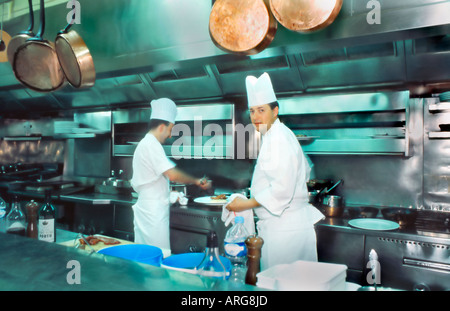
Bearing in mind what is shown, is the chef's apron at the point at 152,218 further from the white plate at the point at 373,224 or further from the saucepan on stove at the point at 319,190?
the white plate at the point at 373,224

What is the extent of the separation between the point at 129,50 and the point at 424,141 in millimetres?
2746

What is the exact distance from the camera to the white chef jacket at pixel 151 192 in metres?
3.08

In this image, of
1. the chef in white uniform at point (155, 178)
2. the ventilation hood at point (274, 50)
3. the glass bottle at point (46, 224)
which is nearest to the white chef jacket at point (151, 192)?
the chef in white uniform at point (155, 178)

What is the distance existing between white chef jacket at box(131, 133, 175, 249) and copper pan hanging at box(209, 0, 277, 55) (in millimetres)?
1424

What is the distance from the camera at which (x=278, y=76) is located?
11.6 feet

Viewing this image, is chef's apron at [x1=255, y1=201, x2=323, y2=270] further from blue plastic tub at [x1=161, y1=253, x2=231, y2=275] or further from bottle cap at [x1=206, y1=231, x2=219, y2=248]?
bottle cap at [x1=206, y1=231, x2=219, y2=248]

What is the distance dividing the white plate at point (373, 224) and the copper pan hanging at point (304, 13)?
1704 mm

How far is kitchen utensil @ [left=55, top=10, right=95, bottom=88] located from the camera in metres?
1.84

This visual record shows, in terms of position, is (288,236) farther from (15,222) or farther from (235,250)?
(15,222)

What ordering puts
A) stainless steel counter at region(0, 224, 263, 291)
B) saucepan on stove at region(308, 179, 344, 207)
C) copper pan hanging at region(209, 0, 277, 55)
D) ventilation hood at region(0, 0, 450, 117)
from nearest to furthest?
1. stainless steel counter at region(0, 224, 263, 291)
2. copper pan hanging at region(209, 0, 277, 55)
3. ventilation hood at region(0, 0, 450, 117)
4. saucepan on stove at region(308, 179, 344, 207)

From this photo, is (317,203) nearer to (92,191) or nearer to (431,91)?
(431,91)

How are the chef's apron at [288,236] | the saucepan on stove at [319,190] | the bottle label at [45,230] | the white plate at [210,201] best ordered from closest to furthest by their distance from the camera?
the bottle label at [45,230], the chef's apron at [288,236], the saucepan on stove at [319,190], the white plate at [210,201]

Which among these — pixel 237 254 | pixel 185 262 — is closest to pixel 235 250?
pixel 237 254


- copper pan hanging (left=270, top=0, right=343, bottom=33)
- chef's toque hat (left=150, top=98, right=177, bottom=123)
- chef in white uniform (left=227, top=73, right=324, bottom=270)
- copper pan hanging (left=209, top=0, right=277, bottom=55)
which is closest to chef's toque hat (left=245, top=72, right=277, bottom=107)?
chef in white uniform (left=227, top=73, right=324, bottom=270)
